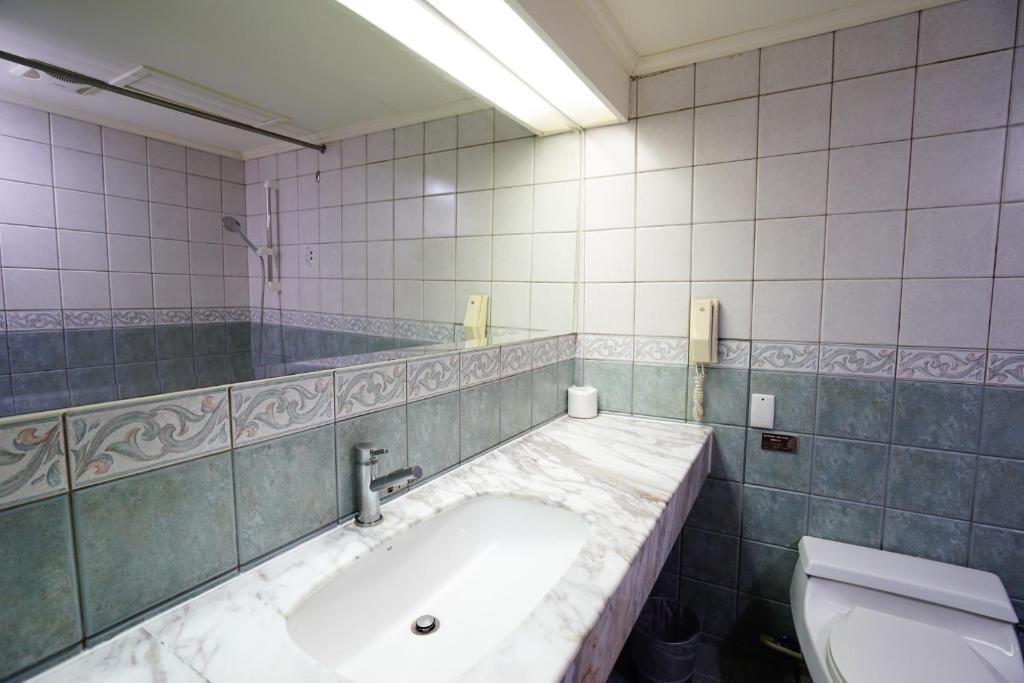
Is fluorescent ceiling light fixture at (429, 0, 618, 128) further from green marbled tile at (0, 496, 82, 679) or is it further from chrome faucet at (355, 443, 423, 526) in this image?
green marbled tile at (0, 496, 82, 679)

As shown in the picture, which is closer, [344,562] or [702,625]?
[344,562]

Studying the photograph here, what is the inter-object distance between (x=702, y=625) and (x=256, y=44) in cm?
201

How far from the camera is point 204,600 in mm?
652

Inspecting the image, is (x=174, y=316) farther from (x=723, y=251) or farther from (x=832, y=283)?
(x=832, y=283)

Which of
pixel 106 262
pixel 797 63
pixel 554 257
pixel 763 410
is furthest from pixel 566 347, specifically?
pixel 106 262

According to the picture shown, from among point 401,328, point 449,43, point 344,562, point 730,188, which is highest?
point 449,43

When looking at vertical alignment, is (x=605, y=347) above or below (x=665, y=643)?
above

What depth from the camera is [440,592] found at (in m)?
0.92

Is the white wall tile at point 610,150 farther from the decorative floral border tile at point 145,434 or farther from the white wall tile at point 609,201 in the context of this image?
the decorative floral border tile at point 145,434

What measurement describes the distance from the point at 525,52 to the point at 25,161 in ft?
3.33

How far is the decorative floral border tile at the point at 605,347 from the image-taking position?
1.70 m

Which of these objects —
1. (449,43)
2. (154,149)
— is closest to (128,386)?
(154,149)

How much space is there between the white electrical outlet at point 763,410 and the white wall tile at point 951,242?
49 cm

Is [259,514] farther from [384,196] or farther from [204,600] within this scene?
[384,196]
